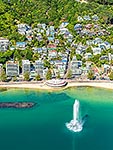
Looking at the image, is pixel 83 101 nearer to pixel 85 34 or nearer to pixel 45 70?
pixel 45 70

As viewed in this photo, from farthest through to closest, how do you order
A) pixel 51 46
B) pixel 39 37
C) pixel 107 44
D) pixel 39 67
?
pixel 39 37 → pixel 107 44 → pixel 51 46 → pixel 39 67

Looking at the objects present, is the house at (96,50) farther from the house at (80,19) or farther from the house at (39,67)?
the house at (80,19)

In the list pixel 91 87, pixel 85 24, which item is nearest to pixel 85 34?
pixel 85 24

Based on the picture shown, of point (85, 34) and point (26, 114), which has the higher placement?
point (85, 34)

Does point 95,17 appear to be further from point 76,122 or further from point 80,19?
point 76,122

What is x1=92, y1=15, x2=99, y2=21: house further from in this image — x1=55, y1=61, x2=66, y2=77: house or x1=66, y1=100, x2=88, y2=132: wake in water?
x1=66, y1=100, x2=88, y2=132: wake in water

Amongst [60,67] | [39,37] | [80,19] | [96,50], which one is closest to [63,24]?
[80,19]

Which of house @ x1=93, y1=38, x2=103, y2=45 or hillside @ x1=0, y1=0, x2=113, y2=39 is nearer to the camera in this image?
house @ x1=93, y1=38, x2=103, y2=45

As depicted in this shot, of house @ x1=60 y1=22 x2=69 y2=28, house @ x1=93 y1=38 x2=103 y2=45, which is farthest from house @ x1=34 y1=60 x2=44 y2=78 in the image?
house @ x1=60 y1=22 x2=69 y2=28
